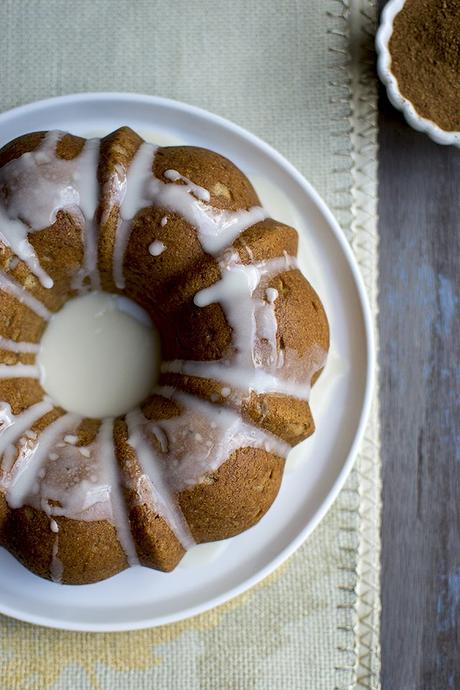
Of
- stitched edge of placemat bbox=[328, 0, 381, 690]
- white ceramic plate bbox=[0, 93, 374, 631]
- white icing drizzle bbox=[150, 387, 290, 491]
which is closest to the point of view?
white icing drizzle bbox=[150, 387, 290, 491]

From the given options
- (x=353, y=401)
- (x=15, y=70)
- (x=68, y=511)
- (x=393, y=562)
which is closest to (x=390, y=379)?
(x=353, y=401)

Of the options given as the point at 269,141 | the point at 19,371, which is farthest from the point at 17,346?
the point at 269,141

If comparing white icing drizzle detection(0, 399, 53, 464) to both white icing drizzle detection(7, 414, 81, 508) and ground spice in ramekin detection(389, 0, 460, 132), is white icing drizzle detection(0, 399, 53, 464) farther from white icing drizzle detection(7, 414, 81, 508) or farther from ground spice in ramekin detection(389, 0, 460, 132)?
ground spice in ramekin detection(389, 0, 460, 132)

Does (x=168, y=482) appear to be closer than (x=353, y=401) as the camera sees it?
Yes

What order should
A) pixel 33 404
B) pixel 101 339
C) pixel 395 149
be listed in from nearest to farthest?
pixel 33 404 < pixel 101 339 < pixel 395 149

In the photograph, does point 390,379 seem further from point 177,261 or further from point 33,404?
point 33,404

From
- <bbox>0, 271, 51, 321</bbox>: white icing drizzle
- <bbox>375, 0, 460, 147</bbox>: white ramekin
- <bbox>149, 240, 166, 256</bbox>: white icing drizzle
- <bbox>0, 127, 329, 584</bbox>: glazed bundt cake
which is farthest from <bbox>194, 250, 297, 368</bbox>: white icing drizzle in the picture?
<bbox>375, 0, 460, 147</bbox>: white ramekin
